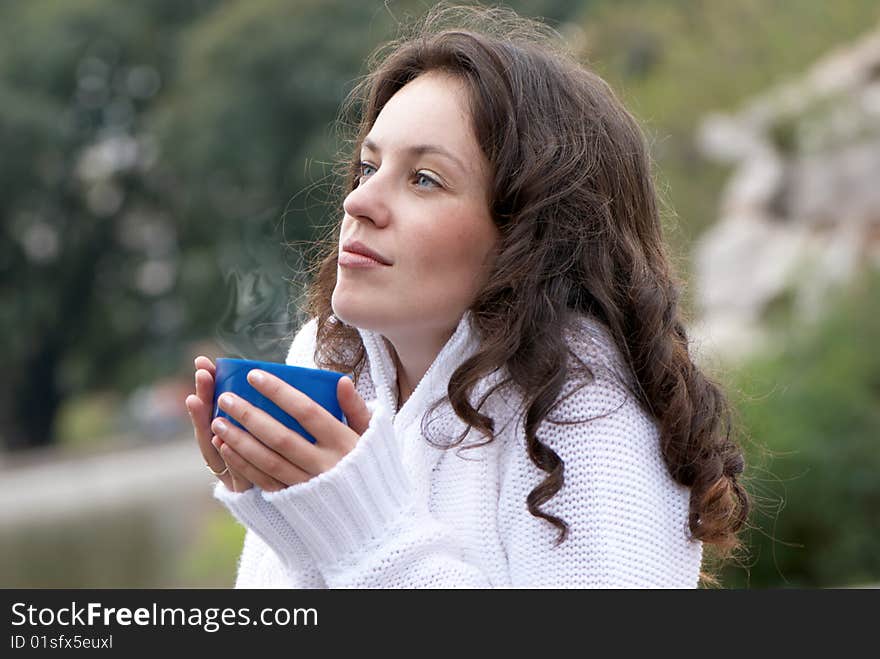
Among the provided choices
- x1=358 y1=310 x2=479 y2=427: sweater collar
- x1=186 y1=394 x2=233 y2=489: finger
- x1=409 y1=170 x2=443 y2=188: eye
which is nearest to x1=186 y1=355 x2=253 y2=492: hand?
x1=186 y1=394 x2=233 y2=489: finger

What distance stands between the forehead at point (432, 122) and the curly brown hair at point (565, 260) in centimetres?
2

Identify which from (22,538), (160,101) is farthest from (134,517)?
(160,101)

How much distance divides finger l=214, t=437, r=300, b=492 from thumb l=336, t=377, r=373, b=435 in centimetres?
12

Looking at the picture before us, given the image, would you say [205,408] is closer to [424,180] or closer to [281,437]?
[281,437]

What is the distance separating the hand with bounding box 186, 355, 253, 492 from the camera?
1.69 m

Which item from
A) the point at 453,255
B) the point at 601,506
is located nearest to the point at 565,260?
the point at 453,255

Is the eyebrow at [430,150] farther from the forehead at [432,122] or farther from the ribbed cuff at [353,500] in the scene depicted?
the ribbed cuff at [353,500]

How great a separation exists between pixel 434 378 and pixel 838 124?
1034 cm

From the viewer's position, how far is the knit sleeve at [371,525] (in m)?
1.65

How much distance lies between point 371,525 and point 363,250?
0.38 meters

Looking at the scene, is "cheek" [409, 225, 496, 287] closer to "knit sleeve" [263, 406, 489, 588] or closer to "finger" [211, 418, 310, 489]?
"knit sleeve" [263, 406, 489, 588]

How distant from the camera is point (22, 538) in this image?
12.2 m

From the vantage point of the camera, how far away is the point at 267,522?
173 cm
